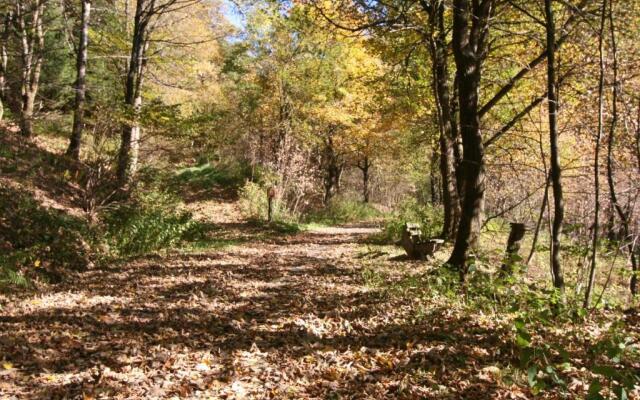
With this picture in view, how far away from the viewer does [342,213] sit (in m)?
22.4

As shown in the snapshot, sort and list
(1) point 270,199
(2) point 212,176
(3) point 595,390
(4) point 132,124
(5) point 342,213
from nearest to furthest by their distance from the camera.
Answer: (3) point 595,390
(4) point 132,124
(1) point 270,199
(5) point 342,213
(2) point 212,176

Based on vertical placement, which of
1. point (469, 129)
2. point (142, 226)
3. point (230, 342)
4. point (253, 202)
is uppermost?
point (469, 129)

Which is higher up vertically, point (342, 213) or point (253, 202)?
point (253, 202)

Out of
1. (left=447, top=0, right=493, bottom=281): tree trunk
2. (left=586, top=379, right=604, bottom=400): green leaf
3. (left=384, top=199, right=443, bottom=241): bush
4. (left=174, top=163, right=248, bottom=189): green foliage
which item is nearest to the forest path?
(left=586, top=379, right=604, bottom=400): green leaf

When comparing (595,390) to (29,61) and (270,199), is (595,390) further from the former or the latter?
(29,61)

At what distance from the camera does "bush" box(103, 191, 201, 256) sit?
8758mm

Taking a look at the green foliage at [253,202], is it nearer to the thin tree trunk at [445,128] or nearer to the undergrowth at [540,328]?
the thin tree trunk at [445,128]

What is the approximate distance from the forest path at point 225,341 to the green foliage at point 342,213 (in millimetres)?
12778

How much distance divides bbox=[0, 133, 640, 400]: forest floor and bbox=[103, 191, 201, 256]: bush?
1559mm

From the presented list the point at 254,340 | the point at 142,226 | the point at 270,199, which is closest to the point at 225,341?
the point at 254,340

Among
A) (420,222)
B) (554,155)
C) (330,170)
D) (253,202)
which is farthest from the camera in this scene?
(330,170)

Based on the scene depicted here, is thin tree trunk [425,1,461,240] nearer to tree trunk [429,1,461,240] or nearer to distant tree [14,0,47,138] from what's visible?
tree trunk [429,1,461,240]

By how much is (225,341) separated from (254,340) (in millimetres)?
300

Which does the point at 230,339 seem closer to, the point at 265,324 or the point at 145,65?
the point at 265,324
